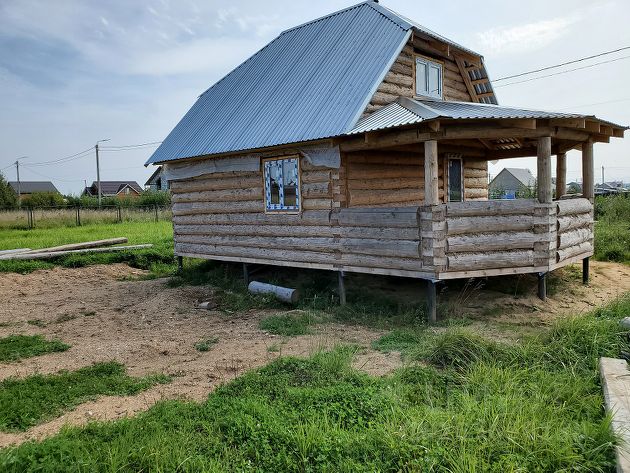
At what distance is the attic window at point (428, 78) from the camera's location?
12.3 meters

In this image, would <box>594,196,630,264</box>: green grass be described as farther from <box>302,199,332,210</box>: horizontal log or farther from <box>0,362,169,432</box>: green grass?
<box>0,362,169,432</box>: green grass

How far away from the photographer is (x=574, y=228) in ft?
35.2

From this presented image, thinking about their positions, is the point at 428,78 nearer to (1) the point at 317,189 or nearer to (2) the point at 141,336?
(1) the point at 317,189

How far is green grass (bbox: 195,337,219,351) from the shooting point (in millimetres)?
7904

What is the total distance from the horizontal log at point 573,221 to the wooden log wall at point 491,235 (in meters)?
1.01

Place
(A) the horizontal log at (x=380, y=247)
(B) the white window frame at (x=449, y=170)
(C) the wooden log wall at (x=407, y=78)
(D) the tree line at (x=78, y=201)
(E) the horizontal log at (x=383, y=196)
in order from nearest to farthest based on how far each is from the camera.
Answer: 1. (A) the horizontal log at (x=380, y=247)
2. (E) the horizontal log at (x=383, y=196)
3. (C) the wooden log wall at (x=407, y=78)
4. (B) the white window frame at (x=449, y=170)
5. (D) the tree line at (x=78, y=201)

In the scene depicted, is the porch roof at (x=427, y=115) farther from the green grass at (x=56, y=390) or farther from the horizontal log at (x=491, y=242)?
the green grass at (x=56, y=390)

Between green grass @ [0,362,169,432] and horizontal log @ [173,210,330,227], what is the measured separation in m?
5.30

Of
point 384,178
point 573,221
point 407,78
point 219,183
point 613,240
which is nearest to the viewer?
point 573,221

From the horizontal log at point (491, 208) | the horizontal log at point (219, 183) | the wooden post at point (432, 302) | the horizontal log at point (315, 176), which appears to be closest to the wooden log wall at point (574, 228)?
the horizontal log at point (491, 208)

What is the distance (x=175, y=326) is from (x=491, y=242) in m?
6.19

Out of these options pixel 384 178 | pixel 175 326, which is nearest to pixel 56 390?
pixel 175 326

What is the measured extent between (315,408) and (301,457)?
0.83 m

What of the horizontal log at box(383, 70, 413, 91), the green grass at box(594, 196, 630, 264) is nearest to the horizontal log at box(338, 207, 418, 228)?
the horizontal log at box(383, 70, 413, 91)
